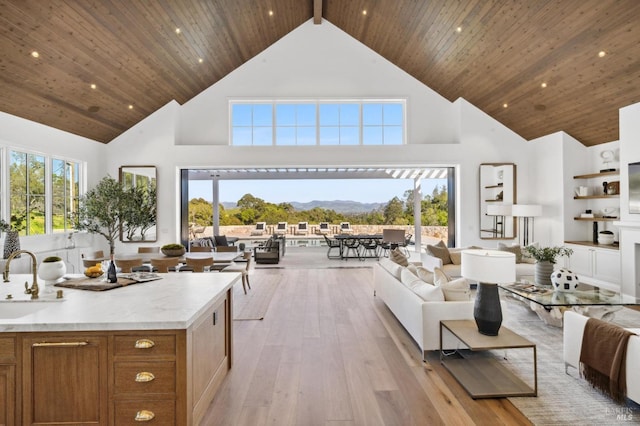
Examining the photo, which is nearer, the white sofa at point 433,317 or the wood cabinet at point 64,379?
the wood cabinet at point 64,379

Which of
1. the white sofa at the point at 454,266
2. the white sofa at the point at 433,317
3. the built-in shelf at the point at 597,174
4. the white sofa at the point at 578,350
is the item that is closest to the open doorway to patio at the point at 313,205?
the built-in shelf at the point at 597,174

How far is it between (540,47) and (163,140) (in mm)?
7918

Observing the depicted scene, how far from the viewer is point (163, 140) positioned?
8.17 metres

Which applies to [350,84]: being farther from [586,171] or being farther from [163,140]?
[586,171]

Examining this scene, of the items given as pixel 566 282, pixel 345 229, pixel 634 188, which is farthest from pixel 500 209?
pixel 345 229

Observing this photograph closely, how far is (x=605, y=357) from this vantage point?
2.59m

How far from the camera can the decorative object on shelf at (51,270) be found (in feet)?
8.52

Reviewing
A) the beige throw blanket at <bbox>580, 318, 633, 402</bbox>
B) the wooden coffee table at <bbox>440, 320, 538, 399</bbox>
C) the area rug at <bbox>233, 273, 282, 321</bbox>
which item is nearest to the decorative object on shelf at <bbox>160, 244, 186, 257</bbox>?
the area rug at <bbox>233, 273, 282, 321</bbox>

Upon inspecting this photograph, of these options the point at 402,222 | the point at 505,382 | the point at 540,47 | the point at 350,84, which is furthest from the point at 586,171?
the point at 402,222

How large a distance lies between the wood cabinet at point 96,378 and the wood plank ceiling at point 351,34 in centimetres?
438

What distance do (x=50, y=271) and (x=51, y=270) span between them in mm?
11

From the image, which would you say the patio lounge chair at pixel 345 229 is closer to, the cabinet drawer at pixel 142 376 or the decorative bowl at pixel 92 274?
the decorative bowl at pixel 92 274

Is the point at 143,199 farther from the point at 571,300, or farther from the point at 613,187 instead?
the point at 613,187

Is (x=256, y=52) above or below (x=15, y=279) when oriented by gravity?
above
